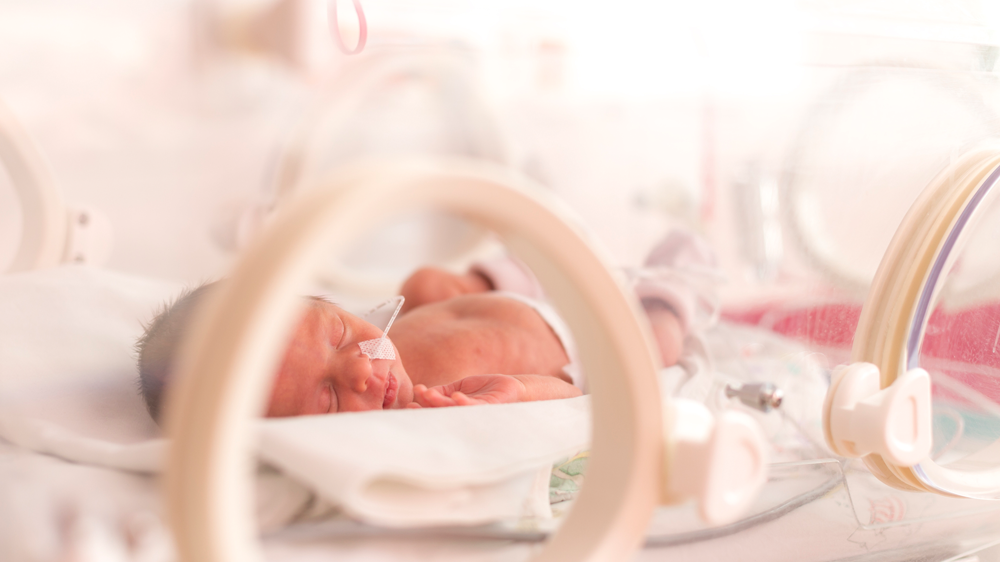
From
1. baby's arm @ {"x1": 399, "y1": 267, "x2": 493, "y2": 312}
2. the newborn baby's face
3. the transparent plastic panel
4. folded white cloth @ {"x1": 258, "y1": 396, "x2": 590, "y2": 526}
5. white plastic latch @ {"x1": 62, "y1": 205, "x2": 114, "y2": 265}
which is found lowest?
the transparent plastic panel

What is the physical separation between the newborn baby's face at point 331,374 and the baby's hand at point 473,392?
0.04 metres

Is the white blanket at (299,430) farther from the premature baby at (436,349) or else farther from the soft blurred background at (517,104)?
the soft blurred background at (517,104)

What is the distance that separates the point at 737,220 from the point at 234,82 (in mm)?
946

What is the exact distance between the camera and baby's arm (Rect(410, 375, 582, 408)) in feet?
2.06

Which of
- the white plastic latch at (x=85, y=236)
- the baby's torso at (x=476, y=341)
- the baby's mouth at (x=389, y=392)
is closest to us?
the baby's mouth at (x=389, y=392)

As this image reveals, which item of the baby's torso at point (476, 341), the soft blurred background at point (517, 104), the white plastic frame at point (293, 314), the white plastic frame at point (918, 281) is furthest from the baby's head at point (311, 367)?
the white plastic frame at point (918, 281)

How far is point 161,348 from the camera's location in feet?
2.19

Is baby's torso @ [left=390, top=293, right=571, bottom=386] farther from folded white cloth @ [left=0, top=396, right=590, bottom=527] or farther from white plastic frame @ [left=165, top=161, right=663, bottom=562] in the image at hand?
white plastic frame @ [left=165, top=161, right=663, bottom=562]

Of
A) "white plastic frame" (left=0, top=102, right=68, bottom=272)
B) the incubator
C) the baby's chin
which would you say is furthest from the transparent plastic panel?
"white plastic frame" (left=0, top=102, right=68, bottom=272)

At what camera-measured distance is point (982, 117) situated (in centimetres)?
73

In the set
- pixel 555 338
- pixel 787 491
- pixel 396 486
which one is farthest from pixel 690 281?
pixel 396 486

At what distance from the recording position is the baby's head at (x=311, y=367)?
2.08 feet

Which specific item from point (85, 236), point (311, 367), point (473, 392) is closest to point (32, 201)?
point (85, 236)

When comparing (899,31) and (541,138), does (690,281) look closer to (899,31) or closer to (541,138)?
(899,31)
